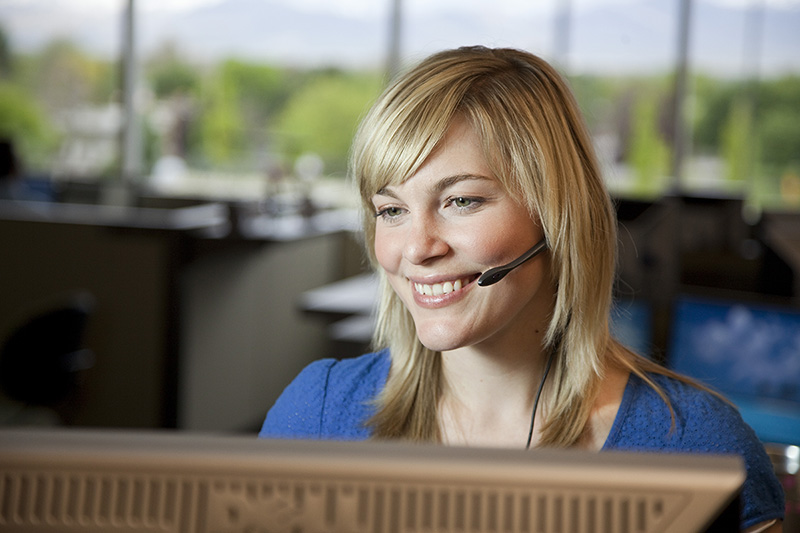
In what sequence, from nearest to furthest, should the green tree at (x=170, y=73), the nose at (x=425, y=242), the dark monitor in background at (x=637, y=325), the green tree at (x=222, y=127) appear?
the nose at (x=425, y=242), the dark monitor in background at (x=637, y=325), the green tree at (x=170, y=73), the green tree at (x=222, y=127)

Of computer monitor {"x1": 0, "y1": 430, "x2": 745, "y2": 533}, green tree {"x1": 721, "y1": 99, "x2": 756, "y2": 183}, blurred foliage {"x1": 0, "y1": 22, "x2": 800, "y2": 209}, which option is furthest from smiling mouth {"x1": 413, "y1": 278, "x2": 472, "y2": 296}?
green tree {"x1": 721, "y1": 99, "x2": 756, "y2": 183}

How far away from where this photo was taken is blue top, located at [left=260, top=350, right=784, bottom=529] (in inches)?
40.6

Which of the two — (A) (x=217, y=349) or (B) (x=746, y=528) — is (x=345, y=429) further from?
(A) (x=217, y=349)

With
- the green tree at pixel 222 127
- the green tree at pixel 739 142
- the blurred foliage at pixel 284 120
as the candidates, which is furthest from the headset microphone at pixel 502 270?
the green tree at pixel 739 142

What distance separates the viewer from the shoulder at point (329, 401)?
1191 millimetres

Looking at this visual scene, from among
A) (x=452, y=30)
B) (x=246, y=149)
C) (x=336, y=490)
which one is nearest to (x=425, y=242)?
(x=336, y=490)

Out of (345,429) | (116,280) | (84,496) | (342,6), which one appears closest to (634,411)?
(345,429)

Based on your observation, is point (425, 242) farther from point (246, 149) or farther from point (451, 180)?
point (246, 149)

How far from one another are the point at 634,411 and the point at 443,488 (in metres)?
0.69

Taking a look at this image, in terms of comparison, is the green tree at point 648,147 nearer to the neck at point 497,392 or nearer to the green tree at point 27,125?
the green tree at point 27,125

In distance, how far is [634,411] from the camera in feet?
3.51

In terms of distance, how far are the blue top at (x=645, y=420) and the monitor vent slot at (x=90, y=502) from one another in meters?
0.71

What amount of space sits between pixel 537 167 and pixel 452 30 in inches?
291

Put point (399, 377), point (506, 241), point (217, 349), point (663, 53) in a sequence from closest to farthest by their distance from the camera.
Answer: point (506, 241)
point (399, 377)
point (217, 349)
point (663, 53)
